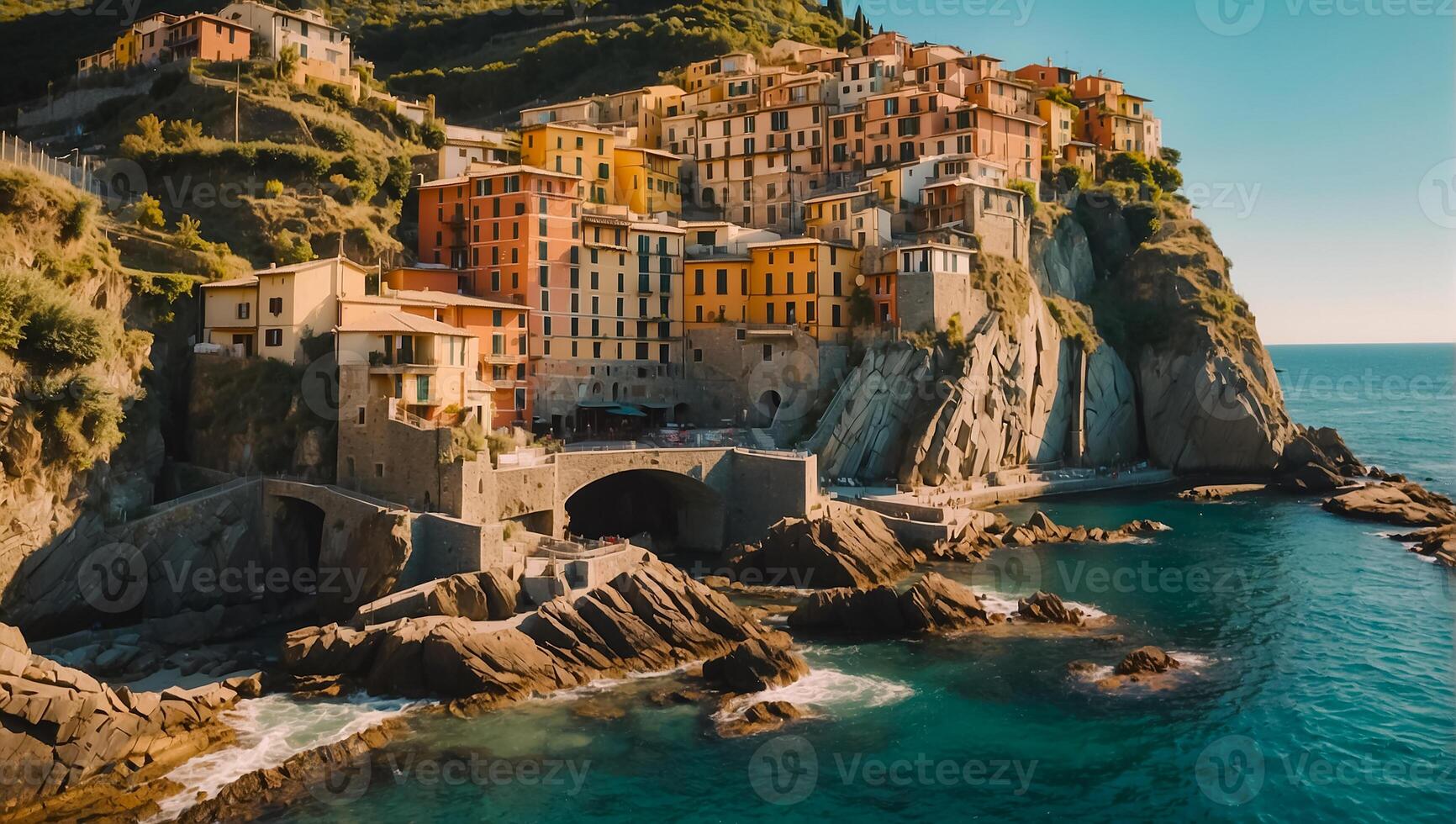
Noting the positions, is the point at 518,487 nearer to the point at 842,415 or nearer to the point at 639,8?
the point at 842,415

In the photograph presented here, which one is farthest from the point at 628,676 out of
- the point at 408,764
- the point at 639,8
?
the point at 639,8

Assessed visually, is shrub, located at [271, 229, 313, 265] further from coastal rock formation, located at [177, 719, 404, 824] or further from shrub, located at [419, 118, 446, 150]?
coastal rock formation, located at [177, 719, 404, 824]

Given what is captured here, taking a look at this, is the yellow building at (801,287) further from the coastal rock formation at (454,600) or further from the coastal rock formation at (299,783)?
the coastal rock formation at (299,783)

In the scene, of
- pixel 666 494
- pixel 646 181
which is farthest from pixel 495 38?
pixel 666 494

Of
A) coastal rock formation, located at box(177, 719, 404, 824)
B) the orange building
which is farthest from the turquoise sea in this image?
the orange building

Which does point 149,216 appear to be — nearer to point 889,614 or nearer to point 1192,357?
point 889,614

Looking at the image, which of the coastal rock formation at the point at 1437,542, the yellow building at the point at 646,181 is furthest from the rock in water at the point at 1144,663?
the yellow building at the point at 646,181
